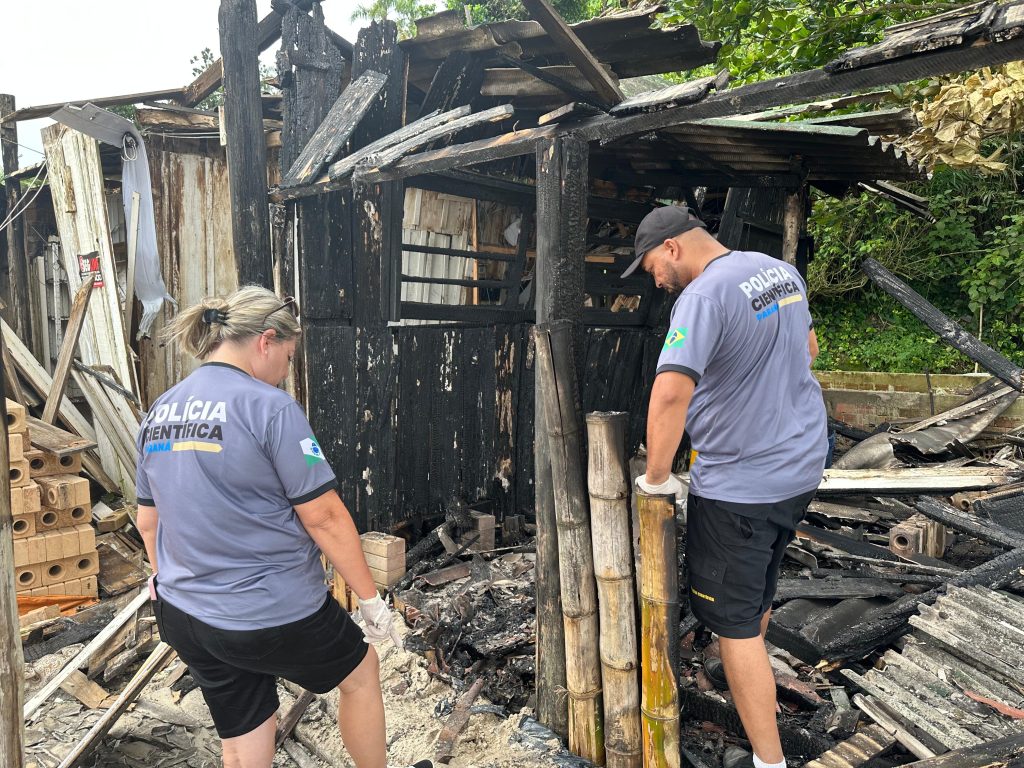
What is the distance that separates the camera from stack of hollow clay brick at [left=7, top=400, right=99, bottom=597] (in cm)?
552

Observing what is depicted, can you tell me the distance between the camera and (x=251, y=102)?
17.7ft

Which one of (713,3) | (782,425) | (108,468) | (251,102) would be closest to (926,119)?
(713,3)

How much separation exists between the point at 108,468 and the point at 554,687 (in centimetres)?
565

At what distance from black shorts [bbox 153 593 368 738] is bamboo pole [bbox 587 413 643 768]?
3.73 feet

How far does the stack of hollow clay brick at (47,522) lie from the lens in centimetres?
552

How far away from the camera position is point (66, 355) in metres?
6.86

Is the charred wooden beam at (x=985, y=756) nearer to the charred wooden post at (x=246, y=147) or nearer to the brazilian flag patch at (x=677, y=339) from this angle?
the brazilian flag patch at (x=677, y=339)

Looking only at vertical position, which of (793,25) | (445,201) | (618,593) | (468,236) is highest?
(793,25)

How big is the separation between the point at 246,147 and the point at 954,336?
6.78 meters

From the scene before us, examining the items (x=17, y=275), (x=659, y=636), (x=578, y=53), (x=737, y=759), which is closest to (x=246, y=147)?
(x=578, y=53)

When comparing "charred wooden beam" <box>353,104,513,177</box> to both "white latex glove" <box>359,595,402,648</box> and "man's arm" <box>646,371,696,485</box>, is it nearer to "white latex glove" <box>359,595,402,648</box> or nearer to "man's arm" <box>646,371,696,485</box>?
"man's arm" <box>646,371,696,485</box>

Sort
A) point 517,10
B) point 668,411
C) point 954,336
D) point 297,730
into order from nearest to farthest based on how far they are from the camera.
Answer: point 668,411
point 297,730
point 954,336
point 517,10

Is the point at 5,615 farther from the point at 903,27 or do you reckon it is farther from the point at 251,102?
the point at 251,102

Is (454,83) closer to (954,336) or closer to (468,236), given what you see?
(468,236)
